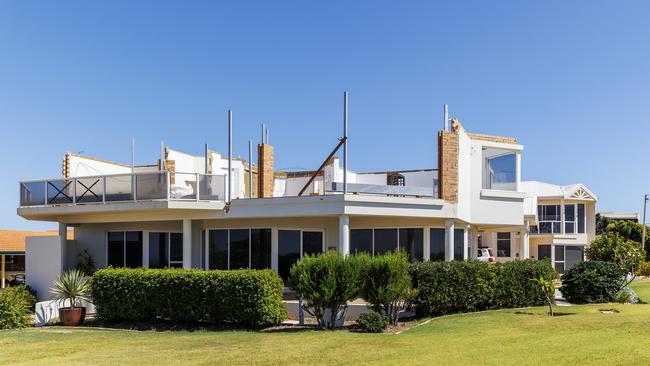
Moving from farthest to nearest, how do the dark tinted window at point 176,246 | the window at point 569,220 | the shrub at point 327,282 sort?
the window at point 569,220 → the dark tinted window at point 176,246 → the shrub at point 327,282

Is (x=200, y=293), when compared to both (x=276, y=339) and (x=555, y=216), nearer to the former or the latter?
(x=276, y=339)

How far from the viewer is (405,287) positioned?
1739 cm

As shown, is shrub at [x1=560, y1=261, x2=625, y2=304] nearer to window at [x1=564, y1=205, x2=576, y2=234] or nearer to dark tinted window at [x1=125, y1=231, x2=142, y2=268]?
dark tinted window at [x1=125, y1=231, x2=142, y2=268]

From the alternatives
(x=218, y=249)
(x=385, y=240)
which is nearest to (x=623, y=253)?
(x=385, y=240)

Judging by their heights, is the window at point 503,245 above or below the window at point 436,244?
below

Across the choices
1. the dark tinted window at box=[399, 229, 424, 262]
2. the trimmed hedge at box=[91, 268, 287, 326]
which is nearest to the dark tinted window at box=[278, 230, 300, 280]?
the dark tinted window at box=[399, 229, 424, 262]

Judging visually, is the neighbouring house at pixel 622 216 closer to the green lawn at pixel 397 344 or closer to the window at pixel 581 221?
the window at pixel 581 221

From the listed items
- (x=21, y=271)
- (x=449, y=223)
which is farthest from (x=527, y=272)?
(x=21, y=271)

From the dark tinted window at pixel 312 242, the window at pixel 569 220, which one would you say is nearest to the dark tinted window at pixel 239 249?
the dark tinted window at pixel 312 242

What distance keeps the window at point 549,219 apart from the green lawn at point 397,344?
25025 mm

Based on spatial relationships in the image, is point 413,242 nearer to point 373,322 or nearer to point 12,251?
point 373,322

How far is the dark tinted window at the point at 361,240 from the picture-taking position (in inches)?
905

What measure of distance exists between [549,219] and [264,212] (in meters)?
28.1

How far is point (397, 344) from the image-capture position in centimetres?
1384
